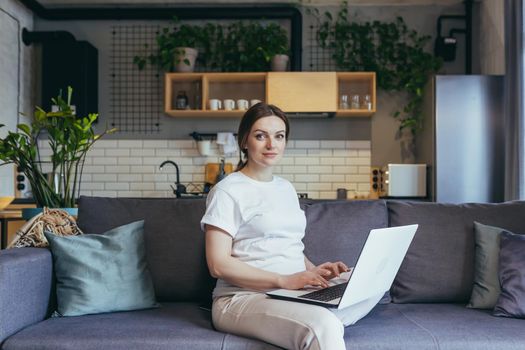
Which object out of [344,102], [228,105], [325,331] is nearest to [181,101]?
[228,105]

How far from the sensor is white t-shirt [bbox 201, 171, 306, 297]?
2.00 metres

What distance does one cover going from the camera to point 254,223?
2.04m

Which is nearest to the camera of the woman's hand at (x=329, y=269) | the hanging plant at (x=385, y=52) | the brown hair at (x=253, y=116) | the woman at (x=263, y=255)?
the woman at (x=263, y=255)

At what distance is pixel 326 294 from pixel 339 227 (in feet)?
1.97

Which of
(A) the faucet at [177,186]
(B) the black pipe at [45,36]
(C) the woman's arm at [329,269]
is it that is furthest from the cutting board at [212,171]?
(C) the woman's arm at [329,269]

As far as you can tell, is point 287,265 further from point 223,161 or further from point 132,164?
point 132,164

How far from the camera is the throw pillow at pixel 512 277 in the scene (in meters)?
2.09

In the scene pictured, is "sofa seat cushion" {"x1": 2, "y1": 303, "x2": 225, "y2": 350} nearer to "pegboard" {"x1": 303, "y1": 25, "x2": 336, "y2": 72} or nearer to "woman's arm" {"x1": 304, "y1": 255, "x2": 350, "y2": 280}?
"woman's arm" {"x1": 304, "y1": 255, "x2": 350, "y2": 280}

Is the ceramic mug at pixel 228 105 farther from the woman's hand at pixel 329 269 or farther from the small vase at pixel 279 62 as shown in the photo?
the woman's hand at pixel 329 269

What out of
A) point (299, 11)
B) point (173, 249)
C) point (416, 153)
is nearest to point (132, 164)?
point (299, 11)

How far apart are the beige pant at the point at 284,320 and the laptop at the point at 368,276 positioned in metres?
0.04

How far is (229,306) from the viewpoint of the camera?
1925mm

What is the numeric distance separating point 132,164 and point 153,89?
2.49ft

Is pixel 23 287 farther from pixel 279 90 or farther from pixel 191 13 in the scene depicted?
pixel 191 13
